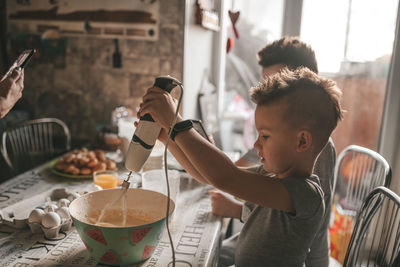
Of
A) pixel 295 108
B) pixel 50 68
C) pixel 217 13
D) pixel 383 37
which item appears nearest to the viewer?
pixel 295 108

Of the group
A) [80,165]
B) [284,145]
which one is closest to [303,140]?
[284,145]

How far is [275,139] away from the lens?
89 cm

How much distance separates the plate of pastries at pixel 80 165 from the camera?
1.58m

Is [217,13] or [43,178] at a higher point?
[217,13]

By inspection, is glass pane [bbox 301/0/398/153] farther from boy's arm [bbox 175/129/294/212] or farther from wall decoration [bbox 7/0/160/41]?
boy's arm [bbox 175/129/294/212]

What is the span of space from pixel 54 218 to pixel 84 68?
5.03 feet

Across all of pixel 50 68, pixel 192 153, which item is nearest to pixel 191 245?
pixel 192 153

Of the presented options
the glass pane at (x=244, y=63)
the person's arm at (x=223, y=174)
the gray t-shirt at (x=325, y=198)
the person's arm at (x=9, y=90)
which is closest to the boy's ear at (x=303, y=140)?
the person's arm at (x=223, y=174)

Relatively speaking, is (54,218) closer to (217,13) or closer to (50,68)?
(50,68)

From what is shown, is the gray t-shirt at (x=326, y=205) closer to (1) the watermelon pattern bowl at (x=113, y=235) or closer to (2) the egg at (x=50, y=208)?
(1) the watermelon pattern bowl at (x=113, y=235)

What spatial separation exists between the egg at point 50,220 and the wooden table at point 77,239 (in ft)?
0.16

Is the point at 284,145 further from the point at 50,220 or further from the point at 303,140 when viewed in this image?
the point at 50,220

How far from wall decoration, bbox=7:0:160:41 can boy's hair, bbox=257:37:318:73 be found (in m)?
0.97

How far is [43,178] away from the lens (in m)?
1.57
